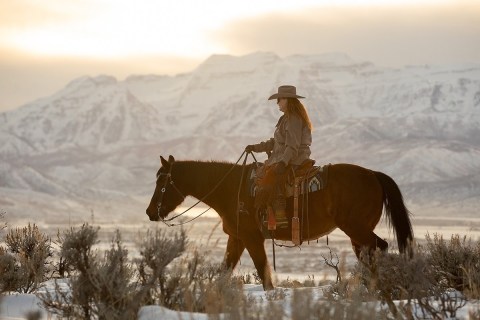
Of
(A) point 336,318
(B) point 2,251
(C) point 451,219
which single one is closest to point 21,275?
(B) point 2,251

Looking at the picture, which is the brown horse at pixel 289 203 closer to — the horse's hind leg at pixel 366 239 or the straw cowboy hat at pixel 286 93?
the horse's hind leg at pixel 366 239

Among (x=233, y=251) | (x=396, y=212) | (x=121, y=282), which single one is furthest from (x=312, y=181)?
(x=121, y=282)

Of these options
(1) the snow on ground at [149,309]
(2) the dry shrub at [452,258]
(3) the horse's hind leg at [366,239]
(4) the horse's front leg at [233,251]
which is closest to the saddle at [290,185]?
(4) the horse's front leg at [233,251]

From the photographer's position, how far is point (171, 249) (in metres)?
6.70

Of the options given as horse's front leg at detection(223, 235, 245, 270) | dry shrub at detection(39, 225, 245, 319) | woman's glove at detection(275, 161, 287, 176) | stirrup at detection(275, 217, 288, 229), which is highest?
woman's glove at detection(275, 161, 287, 176)

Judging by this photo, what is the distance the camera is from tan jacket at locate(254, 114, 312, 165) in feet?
32.1

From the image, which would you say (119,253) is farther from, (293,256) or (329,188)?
(293,256)

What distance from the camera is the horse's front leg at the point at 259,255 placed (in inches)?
385

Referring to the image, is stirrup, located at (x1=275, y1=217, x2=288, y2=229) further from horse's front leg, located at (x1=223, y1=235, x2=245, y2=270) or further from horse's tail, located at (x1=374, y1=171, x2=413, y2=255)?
horse's tail, located at (x1=374, y1=171, x2=413, y2=255)

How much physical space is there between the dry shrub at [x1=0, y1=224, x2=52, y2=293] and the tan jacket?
3253 mm

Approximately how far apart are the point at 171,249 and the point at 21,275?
3920mm

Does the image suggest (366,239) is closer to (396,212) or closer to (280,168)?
(396,212)

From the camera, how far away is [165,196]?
10.4 metres

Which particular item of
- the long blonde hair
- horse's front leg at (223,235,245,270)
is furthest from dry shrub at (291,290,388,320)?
the long blonde hair
